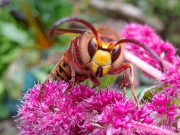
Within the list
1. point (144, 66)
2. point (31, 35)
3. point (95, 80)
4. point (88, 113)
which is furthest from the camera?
point (31, 35)

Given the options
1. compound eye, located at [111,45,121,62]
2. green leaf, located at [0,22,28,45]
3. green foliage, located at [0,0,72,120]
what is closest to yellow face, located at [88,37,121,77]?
compound eye, located at [111,45,121,62]

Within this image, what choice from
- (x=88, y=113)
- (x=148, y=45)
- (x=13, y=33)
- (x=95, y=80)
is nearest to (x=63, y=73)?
(x=95, y=80)

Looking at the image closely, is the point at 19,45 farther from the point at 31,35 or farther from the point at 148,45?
the point at 148,45

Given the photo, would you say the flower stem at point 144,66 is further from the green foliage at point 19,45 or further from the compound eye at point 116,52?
the green foliage at point 19,45

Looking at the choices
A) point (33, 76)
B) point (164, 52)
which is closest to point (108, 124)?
point (164, 52)

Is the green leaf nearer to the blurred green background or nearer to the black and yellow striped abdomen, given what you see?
the blurred green background

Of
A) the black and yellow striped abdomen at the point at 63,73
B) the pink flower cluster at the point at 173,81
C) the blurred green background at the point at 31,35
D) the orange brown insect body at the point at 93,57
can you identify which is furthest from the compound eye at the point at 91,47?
the blurred green background at the point at 31,35
